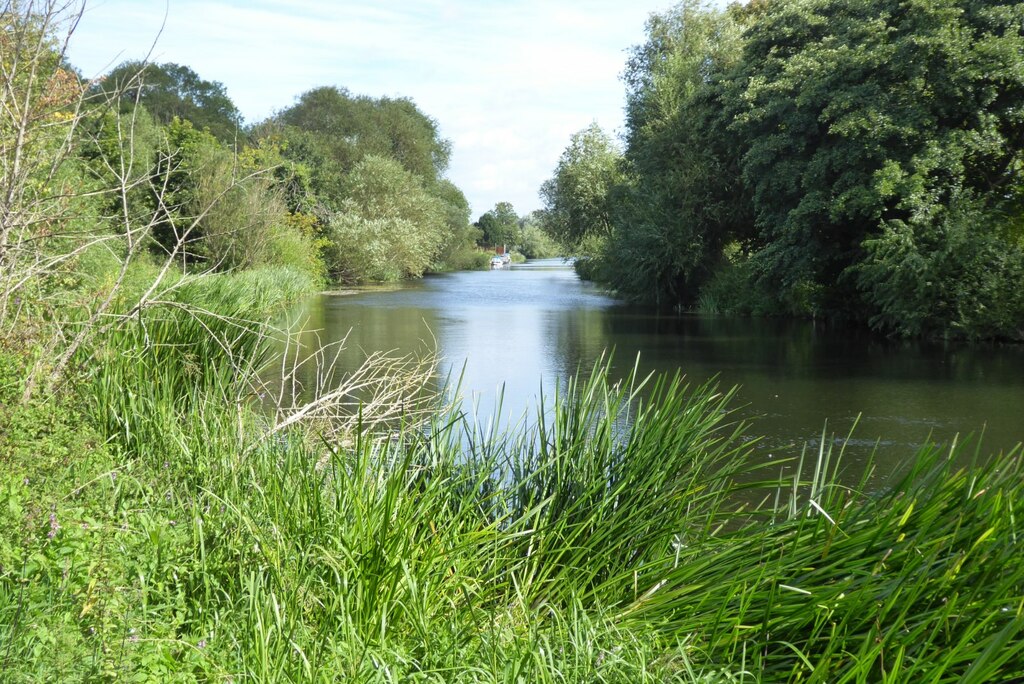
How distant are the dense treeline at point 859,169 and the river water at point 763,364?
1104 millimetres

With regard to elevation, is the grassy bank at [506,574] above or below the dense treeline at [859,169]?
below

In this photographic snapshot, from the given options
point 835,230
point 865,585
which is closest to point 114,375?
point 865,585

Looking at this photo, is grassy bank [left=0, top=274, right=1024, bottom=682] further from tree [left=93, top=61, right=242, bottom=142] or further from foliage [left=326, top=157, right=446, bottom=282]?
tree [left=93, top=61, right=242, bottom=142]

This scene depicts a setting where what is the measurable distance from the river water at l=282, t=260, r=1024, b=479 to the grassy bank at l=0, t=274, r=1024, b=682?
2.89ft

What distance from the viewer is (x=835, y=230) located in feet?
67.9

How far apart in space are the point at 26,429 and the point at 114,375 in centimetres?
86

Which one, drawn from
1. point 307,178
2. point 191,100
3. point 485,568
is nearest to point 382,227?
point 307,178

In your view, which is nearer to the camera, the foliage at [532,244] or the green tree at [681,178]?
the green tree at [681,178]

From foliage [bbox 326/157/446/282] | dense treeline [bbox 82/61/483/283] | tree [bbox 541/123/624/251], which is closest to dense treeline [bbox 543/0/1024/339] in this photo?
tree [bbox 541/123/624/251]

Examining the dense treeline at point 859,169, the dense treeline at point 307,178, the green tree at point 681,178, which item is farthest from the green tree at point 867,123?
the dense treeline at point 307,178

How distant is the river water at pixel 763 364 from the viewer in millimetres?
10359

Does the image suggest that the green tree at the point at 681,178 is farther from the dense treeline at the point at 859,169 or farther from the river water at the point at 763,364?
the river water at the point at 763,364

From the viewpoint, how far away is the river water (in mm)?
10359

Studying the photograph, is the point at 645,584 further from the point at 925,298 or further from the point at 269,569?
the point at 925,298
